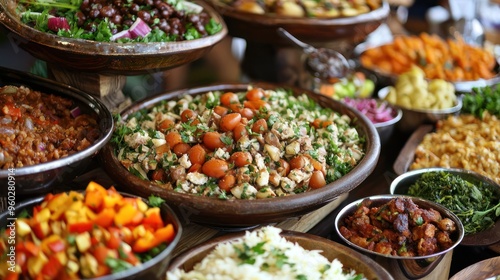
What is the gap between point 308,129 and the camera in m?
2.47

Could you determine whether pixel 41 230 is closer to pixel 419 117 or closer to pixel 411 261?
pixel 411 261

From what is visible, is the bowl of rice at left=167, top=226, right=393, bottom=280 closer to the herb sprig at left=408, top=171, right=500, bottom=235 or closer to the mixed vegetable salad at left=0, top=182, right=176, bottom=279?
the mixed vegetable salad at left=0, top=182, right=176, bottom=279

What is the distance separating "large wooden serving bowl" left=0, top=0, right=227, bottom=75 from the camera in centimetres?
222

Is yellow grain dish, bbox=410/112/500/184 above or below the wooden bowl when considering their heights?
below

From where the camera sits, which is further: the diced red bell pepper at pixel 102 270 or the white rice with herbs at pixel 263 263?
the white rice with herbs at pixel 263 263

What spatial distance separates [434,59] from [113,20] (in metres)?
2.57

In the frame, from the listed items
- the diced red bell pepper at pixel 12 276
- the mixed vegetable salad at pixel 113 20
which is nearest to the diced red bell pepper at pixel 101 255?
the diced red bell pepper at pixel 12 276

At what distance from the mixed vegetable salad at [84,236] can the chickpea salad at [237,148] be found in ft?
1.30

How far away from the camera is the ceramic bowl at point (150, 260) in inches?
59.3

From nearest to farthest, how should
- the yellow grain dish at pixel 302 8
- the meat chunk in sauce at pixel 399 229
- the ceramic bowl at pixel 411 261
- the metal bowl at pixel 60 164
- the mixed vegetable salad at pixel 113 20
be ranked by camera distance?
1. the metal bowl at pixel 60 164
2. the ceramic bowl at pixel 411 261
3. the meat chunk in sauce at pixel 399 229
4. the mixed vegetable salad at pixel 113 20
5. the yellow grain dish at pixel 302 8

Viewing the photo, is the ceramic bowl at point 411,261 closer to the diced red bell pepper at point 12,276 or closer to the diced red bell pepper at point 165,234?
the diced red bell pepper at point 165,234

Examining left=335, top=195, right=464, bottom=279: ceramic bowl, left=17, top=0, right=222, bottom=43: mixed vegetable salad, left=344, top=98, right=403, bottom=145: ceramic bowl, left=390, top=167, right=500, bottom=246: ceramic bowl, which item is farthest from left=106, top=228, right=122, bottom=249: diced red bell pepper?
left=344, top=98, right=403, bottom=145: ceramic bowl

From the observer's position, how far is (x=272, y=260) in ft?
5.66

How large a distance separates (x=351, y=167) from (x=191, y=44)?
87cm
